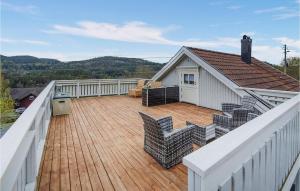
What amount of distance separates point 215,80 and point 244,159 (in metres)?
6.96

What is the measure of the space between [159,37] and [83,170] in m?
19.8

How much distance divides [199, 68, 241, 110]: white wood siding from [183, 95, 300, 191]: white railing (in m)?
5.00

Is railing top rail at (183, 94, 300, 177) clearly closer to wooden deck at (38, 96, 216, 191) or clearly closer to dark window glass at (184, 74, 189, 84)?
wooden deck at (38, 96, 216, 191)

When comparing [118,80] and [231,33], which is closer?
[118,80]

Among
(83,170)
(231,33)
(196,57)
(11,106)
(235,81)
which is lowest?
(11,106)

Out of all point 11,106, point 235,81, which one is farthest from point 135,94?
point 11,106

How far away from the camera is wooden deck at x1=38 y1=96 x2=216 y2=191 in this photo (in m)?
2.92

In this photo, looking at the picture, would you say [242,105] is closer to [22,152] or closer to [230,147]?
[230,147]

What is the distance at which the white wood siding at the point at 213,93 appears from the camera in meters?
7.54

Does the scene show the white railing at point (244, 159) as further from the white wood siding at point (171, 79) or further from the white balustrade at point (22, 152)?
the white wood siding at point (171, 79)

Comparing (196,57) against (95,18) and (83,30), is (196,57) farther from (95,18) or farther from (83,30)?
(83,30)

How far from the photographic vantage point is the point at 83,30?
20.1m

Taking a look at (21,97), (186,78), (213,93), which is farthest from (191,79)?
(21,97)

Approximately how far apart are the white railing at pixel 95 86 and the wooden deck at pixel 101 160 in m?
4.54
